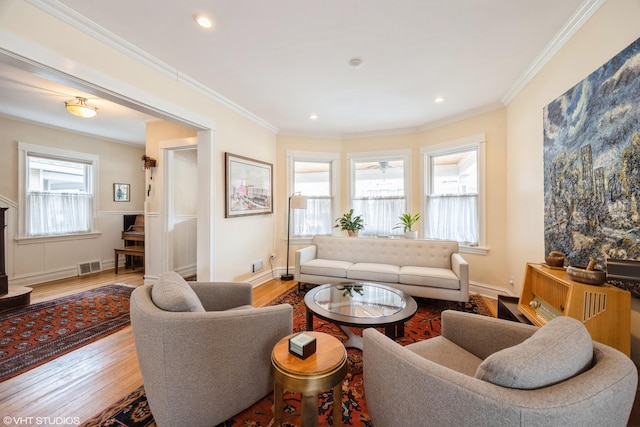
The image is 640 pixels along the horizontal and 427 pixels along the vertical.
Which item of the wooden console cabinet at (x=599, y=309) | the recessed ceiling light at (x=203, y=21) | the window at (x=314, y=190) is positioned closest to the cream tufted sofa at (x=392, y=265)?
the window at (x=314, y=190)

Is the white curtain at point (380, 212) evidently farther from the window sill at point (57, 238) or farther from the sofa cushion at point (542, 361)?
the window sill at point (57, 238)

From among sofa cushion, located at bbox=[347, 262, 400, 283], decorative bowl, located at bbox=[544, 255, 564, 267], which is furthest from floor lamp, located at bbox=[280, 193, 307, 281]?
decorative bowl, located at bbox=[544, 255, 564, 267]

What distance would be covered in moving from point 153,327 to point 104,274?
485 cm

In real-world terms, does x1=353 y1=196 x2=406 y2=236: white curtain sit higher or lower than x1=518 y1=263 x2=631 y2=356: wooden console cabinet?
higher

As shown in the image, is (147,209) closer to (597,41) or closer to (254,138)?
(254,138)

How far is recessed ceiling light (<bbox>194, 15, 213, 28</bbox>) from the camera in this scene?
1.95 m

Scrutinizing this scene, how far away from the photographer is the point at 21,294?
3.13 meters

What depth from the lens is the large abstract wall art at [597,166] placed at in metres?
1.56

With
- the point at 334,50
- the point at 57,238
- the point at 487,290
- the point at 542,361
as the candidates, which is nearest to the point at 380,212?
the point at 487,290

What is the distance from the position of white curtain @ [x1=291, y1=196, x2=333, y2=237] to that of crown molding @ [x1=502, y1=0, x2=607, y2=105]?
3.21 meters

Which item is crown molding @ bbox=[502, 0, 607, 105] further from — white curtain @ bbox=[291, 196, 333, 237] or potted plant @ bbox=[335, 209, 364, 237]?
white curtain @ bbox=[291, 196, 333, 237]

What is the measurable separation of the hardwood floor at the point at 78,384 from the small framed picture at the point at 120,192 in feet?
12.8

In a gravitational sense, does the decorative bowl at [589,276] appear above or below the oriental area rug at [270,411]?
above

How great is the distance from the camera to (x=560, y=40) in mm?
2191
